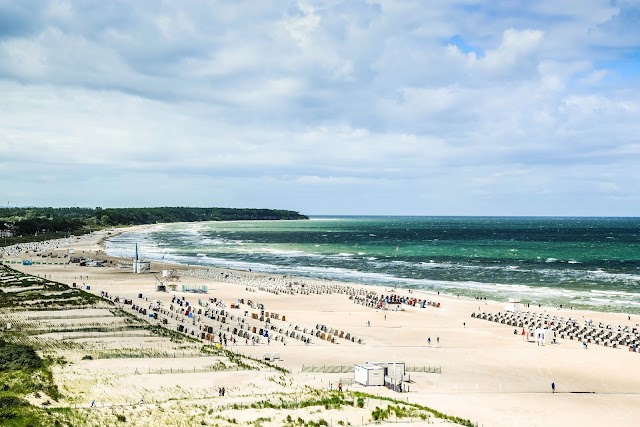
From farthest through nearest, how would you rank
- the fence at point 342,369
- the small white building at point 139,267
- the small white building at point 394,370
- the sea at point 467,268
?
the small white building at point 139,267 < the sea at point 467,268 < the fence at point 342,369 < the small white building at point 394,370

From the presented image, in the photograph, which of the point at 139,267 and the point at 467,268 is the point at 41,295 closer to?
the point at 139,267

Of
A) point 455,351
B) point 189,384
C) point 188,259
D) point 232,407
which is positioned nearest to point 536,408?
point 455,351

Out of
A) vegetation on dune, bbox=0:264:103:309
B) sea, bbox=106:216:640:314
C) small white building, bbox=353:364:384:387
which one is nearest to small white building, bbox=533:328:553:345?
sea, bbox=106:216:640:314

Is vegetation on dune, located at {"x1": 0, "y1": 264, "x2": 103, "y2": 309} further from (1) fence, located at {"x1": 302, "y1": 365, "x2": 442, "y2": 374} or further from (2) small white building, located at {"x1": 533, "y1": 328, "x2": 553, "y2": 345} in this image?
(2) small white building, located at {"x1": 533, "y1": 328, "x2": 553, "y2": 345}

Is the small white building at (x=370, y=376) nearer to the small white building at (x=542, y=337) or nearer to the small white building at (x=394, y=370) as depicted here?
the small white building at (x=394, y=370)

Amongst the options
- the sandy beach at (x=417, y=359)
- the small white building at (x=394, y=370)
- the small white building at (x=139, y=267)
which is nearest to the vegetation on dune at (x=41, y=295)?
the sandy beach at (x=417, y=359)

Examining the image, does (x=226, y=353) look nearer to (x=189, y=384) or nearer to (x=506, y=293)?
(x=189, y=384)
